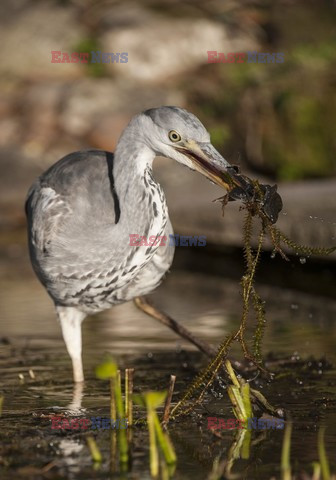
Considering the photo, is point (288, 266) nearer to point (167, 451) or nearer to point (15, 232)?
point (15, 232)

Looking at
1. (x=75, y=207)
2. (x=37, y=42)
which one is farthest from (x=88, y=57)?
(x=75, y=207)

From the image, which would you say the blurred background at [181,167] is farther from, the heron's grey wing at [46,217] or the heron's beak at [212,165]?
the heron's grey wing at [46,217]

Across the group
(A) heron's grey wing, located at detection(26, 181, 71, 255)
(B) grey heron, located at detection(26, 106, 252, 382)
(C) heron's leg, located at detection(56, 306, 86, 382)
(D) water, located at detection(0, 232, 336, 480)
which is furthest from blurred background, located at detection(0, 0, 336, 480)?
(A) heron's grey wing, located at detection(26, 181, 71, 255)

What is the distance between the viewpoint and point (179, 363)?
24.1 feet

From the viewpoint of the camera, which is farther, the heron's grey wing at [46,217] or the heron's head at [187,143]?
the heron's grey wing at [46,217]

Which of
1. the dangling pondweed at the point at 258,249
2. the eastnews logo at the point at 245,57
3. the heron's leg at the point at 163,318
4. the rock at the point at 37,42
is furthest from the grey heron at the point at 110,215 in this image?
the rock at the point at 37,42

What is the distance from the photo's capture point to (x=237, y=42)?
67.5 feet

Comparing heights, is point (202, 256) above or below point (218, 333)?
above

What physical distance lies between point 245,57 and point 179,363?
13.0m

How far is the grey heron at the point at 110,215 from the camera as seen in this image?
597 centimetres

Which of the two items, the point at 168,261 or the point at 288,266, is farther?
the point at 288,266

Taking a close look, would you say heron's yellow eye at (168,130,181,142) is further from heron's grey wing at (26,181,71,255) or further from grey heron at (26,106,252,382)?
heron's grey wing at (26,181,71,255)

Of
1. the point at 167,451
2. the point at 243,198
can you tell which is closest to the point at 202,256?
the point at 243,198

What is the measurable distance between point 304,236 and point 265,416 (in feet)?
15.1
